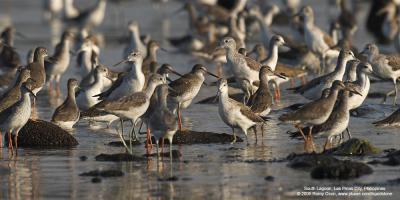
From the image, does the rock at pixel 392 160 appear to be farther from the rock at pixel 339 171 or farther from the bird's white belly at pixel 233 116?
the bird's white belly at pixel 233 116

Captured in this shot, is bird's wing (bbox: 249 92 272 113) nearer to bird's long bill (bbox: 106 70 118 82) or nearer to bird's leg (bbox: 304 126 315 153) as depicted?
bird's leg (bbox: 304 126 315 153)

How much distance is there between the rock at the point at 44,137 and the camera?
1520 centimetres

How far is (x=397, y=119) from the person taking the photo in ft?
49.2

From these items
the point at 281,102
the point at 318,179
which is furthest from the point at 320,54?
the point at 318,179

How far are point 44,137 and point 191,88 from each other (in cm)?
278

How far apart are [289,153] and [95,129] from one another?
14.2 ft

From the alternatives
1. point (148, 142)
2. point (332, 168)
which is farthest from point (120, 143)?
point (332, 168)

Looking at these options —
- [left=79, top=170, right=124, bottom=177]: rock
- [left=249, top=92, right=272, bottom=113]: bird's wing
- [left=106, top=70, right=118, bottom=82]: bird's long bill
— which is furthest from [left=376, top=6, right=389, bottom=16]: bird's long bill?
[left=79, top=170, right=124, bottom=177]: rock

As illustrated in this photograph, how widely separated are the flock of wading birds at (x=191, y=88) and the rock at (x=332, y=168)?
117 centimetres

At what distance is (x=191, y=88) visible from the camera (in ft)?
55.2

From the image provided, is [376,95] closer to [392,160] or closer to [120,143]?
[120,143]

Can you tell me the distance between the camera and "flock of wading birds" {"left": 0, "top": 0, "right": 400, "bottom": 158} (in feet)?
46.7

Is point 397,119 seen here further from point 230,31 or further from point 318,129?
point 230,31

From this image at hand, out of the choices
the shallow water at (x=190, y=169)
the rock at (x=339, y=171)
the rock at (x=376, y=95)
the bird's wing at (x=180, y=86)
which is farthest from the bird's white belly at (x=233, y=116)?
the rock at (x=376, y=95)
